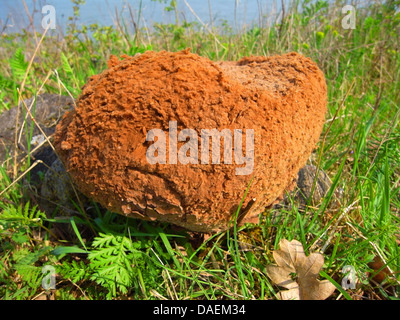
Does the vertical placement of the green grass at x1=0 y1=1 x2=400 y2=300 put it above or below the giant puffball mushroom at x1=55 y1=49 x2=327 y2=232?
below

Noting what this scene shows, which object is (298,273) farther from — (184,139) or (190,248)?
(184,139)

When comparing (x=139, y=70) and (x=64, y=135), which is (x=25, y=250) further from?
(x=139, y=70)

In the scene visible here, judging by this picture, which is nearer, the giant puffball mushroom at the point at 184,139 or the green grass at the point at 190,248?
the giant puffball mushroom at the point at 184,139

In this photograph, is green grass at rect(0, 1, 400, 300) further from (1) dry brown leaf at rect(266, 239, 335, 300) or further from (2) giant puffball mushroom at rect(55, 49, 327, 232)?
(2) giant puffball mushroom at rect(55, 49, 327, 232)

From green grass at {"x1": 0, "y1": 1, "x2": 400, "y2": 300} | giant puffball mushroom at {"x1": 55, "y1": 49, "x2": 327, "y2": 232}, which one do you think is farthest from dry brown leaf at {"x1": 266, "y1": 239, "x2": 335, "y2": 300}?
giant puffball mushroom at {"x1": 55, "y1": 49, "x2": 327, "y2": 232}

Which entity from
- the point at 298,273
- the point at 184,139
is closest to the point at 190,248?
the point at 298,273

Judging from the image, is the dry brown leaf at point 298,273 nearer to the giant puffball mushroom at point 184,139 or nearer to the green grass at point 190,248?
the green grass at point 190,248

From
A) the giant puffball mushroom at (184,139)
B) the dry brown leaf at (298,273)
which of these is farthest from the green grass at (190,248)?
the giant puffball mushroom at (184,139)
